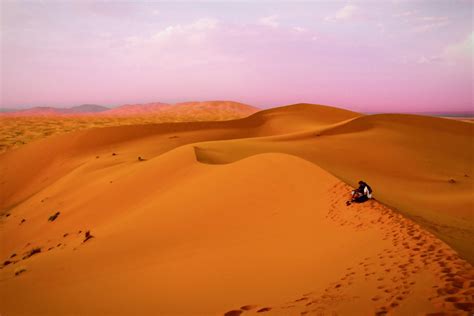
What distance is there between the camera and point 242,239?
7.22 m

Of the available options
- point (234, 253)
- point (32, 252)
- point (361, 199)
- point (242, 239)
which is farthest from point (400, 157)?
point (32, 252)

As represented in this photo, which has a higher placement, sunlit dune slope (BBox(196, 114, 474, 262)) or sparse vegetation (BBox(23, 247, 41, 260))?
sunlit dune slope (BBox(196, 114, 474, 262))

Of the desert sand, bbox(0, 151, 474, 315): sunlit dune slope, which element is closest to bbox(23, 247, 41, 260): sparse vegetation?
the desert sand

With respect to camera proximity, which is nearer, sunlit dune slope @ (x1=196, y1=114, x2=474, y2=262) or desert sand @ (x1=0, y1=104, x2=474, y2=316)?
desert sand @ (x1=0, y1=104, x2=474, y2=316)

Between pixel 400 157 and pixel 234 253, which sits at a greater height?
pixel 400 157

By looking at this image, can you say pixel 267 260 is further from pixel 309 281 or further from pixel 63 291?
pixel 63 291

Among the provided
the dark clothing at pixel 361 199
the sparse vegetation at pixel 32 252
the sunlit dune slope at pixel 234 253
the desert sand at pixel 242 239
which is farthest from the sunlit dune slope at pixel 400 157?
the sparse vegetation at pixel 32 252

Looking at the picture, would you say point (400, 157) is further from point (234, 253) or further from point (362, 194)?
point (234, 253)

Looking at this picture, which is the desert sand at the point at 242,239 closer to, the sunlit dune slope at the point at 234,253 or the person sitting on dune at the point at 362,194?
the sunlit dune slope at the point at 234,253

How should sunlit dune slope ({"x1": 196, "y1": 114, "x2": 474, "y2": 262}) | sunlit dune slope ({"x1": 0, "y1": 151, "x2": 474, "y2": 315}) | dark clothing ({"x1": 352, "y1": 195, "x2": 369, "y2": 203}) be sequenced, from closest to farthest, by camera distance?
sunlit dune slope ({"x1": 0, "y1": 151, "x2": 474, "y2": 315})
dark clothing ({"x1": 352, "y1": 195, "x2": 369, "y2": 203})
sunlit dune slope ({"x1": 196, "y1": 114, "x2": 474, "y2": 262})

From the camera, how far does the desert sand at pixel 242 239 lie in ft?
15.5

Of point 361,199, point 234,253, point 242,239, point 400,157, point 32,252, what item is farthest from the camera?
point 400,157

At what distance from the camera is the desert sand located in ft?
15.5

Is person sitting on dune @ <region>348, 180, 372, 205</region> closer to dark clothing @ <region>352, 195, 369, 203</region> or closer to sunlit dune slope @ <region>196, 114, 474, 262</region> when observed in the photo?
dark clothing @ <region>352, 195, 369, 203</region>
